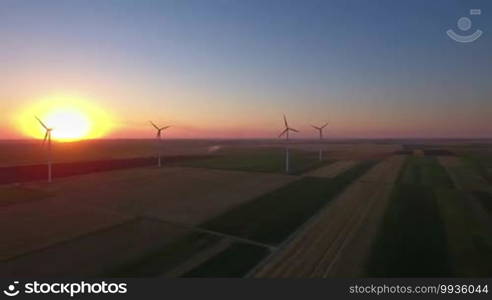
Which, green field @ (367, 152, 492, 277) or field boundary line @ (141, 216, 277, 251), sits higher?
green field @ (367, 152, 492, 277)

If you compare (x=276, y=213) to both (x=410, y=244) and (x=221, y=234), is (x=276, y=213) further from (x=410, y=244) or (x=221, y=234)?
(x=410, y=244)

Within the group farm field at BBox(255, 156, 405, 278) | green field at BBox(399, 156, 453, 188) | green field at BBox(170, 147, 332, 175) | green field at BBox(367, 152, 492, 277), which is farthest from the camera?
green field at BBox(170, 147, 332, 175)

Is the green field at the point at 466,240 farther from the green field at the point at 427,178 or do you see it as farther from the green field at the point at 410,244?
the green field at the point at 427,178

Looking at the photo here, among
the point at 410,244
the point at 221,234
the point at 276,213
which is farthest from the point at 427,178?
the point at 221,234

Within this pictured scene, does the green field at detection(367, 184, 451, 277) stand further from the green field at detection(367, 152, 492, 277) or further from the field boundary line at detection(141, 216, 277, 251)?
the field boundary line at detection(141, 216, 277, 251)

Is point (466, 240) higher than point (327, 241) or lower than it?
higher

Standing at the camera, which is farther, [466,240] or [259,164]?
[259,164]

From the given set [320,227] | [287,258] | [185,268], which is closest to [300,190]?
[320,227]

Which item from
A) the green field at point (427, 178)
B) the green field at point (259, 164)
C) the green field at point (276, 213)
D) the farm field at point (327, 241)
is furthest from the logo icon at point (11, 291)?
the green field at point (259, 164)

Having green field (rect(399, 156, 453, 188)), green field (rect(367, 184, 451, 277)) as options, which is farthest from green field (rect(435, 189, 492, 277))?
green field (rect(399, 156, 453, 188))
